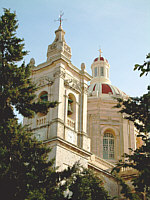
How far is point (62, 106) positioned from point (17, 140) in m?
8.20

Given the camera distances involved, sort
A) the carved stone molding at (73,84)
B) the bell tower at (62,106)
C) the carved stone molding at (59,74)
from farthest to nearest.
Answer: the carved stone molding at (73,84) < the carved stone molding at (59,74) < the bell tower at (62,106)

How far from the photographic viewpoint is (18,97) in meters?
15.3

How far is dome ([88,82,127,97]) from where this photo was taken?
3362 cm

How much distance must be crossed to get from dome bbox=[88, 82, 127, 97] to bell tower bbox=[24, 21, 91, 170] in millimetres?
8822

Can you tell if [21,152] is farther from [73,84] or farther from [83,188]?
[73,84]

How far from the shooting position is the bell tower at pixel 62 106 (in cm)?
2064

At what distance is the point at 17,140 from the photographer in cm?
1391

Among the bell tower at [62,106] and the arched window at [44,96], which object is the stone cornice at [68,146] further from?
the arched window at [44,96]

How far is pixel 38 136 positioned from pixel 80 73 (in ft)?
17.9

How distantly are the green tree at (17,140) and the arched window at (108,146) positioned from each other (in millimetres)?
14945

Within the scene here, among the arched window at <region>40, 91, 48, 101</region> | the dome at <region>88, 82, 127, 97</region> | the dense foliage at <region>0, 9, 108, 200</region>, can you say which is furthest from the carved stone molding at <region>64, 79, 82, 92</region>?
the dome at <region>88, 82, 127, 97</region>

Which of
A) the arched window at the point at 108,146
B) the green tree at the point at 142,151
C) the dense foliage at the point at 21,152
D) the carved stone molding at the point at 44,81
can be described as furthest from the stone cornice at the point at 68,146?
the arched window at the point at 108,146

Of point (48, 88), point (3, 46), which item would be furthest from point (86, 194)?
point (48, 88)

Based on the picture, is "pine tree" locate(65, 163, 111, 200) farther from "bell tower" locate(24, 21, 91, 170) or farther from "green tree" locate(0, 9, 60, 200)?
"bell tower" locate(24, 21, 91, 170)
